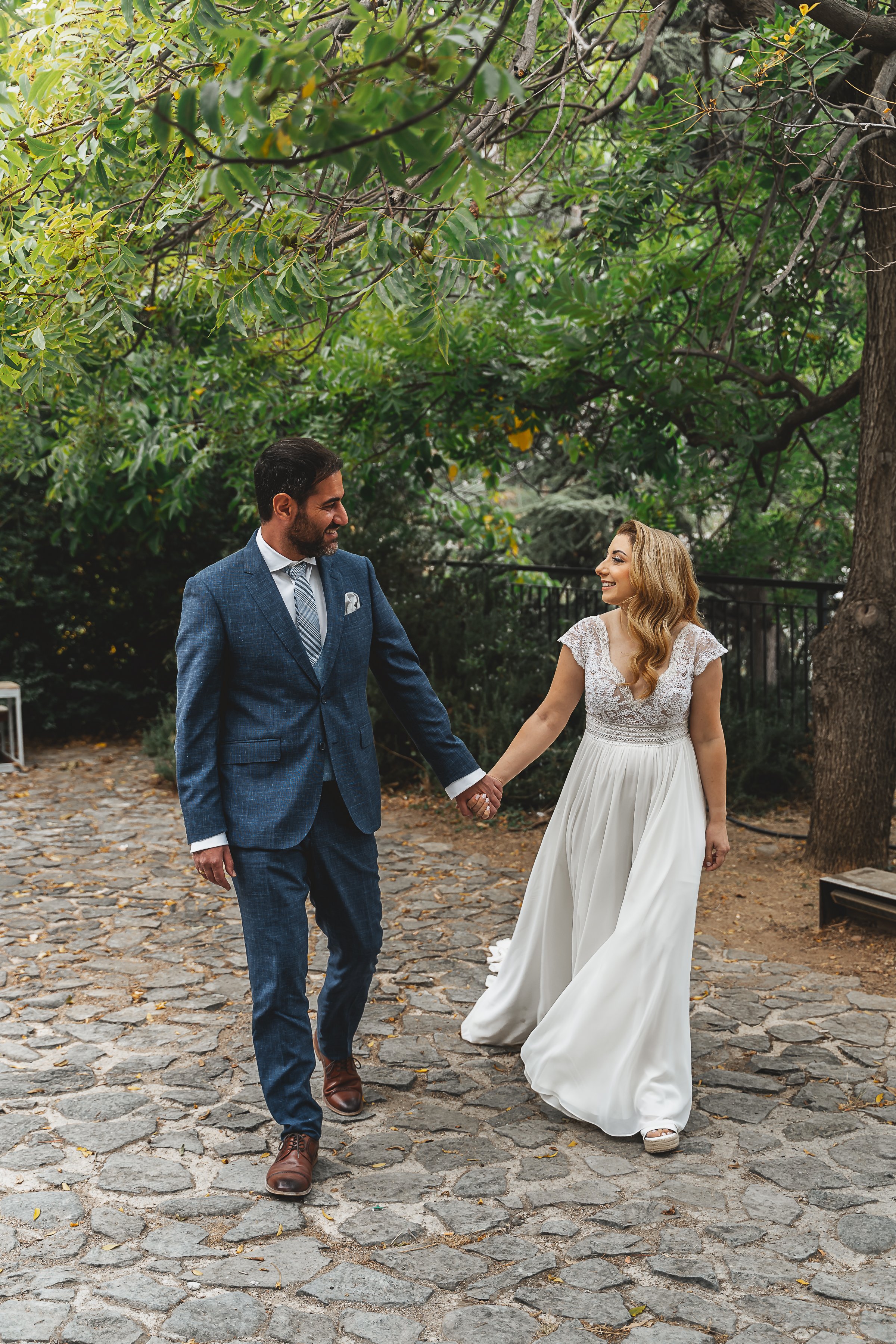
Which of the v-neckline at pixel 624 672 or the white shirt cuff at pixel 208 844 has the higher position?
the v-neckline at pixel 624 672

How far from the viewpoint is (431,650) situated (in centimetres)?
995

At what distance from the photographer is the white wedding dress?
13.1 feet

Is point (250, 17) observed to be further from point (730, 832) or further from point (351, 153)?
point (730, 832)

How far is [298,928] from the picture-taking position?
3635 millimetres

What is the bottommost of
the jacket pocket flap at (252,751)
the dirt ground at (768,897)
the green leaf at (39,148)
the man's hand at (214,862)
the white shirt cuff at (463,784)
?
the dirt ground at (768,897)

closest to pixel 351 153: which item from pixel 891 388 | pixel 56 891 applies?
pixel 891 388

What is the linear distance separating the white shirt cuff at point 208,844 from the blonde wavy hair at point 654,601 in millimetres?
1535

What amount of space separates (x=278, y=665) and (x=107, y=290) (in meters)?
2.16

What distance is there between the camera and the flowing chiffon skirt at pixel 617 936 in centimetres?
398

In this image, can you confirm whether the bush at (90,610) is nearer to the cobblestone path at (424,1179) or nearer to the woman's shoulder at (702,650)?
the cobblestone path at (424,1179)

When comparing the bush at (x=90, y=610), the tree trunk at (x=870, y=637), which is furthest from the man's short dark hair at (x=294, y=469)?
the bush at (x=90, y=610)

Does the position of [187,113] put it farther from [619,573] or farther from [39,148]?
[39,148]

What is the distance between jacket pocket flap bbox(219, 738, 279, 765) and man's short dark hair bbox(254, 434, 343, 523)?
731 mm

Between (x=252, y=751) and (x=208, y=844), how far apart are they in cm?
31
